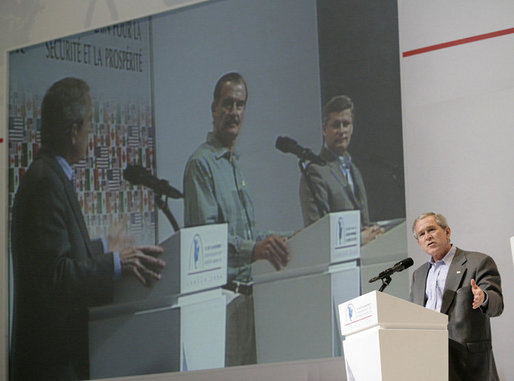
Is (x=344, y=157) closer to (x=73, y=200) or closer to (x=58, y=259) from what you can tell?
(x=73, y=200)

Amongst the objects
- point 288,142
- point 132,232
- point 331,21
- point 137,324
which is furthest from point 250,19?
point 137,324

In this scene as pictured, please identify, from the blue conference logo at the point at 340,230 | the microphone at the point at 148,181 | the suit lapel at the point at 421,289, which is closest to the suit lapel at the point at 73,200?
the microphone at the point at 148,181

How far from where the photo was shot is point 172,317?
5.47 meters

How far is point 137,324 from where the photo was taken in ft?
18.1

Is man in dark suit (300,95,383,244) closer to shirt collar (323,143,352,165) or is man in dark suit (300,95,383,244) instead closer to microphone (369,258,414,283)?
shirt collar (323,143,352,165)

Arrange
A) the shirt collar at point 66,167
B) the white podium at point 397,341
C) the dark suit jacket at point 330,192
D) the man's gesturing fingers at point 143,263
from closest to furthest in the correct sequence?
1. the white podium at point 397,341
2. the dark suit jacket at point 330,192
3. the man's gesturing fingers at point 143,263
4. the shirt collar at point 66,167

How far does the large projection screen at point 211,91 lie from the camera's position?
17.3ft

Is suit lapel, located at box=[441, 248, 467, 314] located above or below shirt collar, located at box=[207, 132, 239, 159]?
below

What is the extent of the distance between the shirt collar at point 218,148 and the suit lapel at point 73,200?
113 centimetres

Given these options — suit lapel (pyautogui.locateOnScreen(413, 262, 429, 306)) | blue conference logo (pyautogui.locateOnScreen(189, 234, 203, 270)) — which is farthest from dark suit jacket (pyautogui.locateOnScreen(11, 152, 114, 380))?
suit lapel (pyautogui.locateOnScreen(413, 262, 429, 306))

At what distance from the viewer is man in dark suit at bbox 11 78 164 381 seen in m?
5.64

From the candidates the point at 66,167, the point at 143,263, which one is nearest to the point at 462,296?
the point at 143,263

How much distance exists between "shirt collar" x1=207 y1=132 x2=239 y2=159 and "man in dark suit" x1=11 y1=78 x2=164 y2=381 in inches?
32.7

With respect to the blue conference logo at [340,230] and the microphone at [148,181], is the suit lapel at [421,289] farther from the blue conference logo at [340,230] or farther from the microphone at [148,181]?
the microphone at [148,181]
